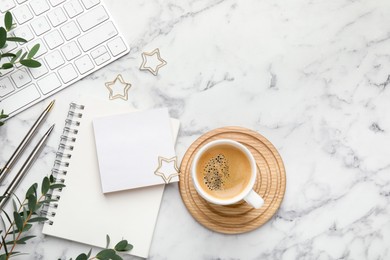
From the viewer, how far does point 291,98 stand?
90 centimetres

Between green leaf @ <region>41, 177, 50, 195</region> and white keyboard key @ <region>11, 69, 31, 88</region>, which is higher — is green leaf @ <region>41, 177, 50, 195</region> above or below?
below

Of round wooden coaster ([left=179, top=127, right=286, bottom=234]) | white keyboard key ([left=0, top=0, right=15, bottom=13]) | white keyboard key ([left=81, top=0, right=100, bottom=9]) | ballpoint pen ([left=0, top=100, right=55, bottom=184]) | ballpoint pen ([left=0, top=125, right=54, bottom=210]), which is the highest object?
white keyboard key ([left=0, top=0, right=15, bottom=13])

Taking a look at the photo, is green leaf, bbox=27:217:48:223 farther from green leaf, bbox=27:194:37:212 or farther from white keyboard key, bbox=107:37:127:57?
white keyboard key, bbox=107:37:127:57

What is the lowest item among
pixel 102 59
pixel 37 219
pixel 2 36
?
pixel 37 219

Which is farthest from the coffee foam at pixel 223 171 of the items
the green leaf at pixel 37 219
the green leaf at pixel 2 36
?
the green leaf at pixel 2 36

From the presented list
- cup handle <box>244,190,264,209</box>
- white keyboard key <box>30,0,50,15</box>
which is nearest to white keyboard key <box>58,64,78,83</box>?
white keyboard key <box>30,0,50,15</box>

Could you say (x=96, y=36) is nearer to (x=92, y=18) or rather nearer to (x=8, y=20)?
(x=92, y=18)

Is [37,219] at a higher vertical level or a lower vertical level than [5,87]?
lower

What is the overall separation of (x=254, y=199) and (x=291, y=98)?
0.64 ft

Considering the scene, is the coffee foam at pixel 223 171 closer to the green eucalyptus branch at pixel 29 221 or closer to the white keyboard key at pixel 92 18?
the green eucalyptus branch at pixel 29 221

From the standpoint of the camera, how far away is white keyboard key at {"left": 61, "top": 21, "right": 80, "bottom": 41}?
90 centimetres

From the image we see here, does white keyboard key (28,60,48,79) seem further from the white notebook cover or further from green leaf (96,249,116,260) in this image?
green leaf (96,249,116,260)

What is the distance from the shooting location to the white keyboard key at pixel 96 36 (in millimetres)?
898

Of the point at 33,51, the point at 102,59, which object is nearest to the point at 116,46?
the point at 102,59
